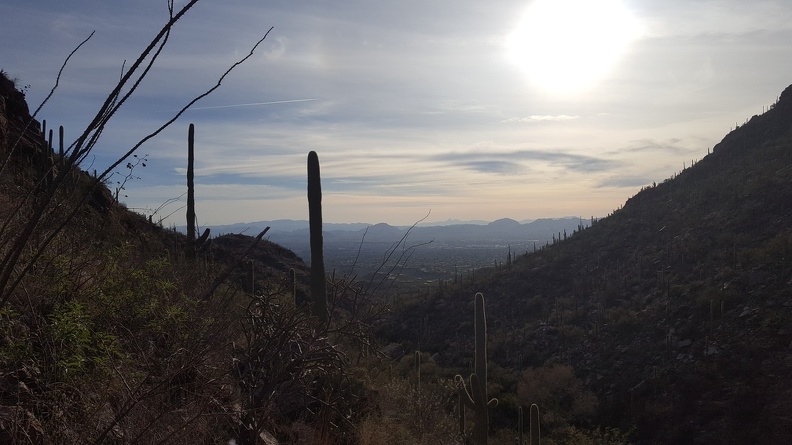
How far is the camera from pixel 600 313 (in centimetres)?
2539

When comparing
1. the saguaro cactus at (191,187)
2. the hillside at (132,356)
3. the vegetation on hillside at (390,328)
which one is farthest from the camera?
the saguaro cactus at (191,187)

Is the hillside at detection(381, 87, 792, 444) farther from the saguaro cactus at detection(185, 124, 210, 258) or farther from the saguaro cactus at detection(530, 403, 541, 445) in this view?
the saguaro cactus at detection(185, 124, 210, 258)

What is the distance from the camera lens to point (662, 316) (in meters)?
22.7

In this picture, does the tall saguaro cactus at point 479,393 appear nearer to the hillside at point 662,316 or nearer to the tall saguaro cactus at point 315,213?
the tall saguaro cactus at point 315,213

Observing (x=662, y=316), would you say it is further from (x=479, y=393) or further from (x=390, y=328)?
(x=390, y=328)

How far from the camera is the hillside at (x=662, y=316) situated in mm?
18156

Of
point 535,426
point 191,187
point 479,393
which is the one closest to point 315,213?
point 191,187

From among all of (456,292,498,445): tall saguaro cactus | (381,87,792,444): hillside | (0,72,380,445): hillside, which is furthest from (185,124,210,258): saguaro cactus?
(381,87,792,444): hillside

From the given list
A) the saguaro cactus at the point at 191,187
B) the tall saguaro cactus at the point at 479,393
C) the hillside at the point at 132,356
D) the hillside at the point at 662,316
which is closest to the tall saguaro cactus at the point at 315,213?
the saguaro cactus at the point at 191,187

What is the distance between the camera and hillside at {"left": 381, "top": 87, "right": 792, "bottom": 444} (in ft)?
59.6

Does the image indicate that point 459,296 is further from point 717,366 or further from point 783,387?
point 783,387

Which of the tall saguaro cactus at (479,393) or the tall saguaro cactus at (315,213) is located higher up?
the tall saguaro cactus at (315,213)

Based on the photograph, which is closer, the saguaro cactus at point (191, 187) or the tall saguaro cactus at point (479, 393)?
the saguaro cactus at point (191, 187)

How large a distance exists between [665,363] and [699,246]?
325 inches
